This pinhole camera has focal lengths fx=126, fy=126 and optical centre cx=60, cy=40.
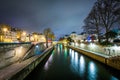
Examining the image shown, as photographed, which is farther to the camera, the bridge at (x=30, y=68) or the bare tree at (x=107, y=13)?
the bare tree at (x=107, y=13)

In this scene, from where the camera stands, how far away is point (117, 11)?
28.1m

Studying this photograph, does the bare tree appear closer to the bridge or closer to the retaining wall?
the bridge

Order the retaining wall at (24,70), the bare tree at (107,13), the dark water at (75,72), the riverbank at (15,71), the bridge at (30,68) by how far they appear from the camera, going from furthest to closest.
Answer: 1. the bare tree at (107,13)
2. the dark water at (75,72)
3. the bridge at (30,68)
4. the retaining wall at (24,70)
5. the riverbank at (15,71)

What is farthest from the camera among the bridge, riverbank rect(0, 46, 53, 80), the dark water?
the dark water

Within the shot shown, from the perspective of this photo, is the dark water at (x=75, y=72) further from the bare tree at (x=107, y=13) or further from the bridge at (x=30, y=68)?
the bare tree at (x=107, y=13)

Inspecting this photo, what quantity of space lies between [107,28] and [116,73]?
20.7 meters

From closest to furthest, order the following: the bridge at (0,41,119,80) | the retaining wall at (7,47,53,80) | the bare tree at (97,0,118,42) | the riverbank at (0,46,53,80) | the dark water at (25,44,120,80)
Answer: the riverbank at (0,46,53,80)
the retaining wall at (7,47,53,80)
the bridge at (0,41,119,80)
the dark water at (25,44,120,80)
the bare tree at (97,0,118,42)

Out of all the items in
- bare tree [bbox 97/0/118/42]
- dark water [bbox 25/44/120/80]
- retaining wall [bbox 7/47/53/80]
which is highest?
bare tree [bbox 97/0/118/42]

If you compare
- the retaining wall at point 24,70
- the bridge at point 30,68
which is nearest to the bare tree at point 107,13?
the bridge at point 30,68

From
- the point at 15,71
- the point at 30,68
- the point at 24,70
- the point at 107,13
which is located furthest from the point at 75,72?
the point at 107,13

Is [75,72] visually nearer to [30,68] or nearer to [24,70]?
[30,68]

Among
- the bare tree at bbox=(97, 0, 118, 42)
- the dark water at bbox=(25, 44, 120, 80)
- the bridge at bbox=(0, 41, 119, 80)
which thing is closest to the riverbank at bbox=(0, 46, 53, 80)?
the bridge at bbox=(0, 41, 119, 80)

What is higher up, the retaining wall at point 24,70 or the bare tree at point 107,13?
the bare tree at point 107,13

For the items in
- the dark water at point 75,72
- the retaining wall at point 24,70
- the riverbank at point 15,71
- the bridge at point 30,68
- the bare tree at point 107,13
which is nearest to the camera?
the riverbank at point 15,71
